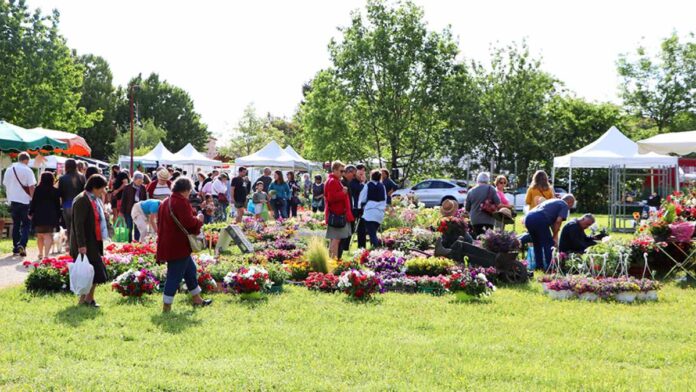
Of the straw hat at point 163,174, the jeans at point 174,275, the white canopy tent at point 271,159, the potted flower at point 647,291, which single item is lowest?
the potted flower at point 647,291

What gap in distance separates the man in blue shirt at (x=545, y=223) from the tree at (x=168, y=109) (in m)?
64.8

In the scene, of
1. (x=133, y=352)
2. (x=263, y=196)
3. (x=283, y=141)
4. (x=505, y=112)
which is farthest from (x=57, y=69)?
(x=283, y=141)

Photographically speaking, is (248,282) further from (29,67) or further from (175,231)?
(29,67)

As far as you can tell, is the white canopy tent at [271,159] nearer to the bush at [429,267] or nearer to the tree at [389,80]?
the tree at [389,80]

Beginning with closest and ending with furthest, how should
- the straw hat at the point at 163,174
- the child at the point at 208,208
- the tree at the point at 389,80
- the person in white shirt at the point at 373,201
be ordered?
the person in white shirt at the point at 373,201 < the straw hat at the point at 163,174 < the child at the point at 208,208 < the tree at the point at 389,80

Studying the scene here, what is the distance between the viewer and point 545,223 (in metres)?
11.3

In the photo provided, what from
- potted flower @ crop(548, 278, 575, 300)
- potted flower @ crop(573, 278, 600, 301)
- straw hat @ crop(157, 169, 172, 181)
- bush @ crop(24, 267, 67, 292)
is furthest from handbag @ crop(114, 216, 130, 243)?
potted flower @ crop(573, 278, 600, 301)

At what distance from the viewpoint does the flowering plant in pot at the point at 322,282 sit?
32.6ft

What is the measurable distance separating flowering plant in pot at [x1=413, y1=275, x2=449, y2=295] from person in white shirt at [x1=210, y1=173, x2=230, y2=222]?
1160cm

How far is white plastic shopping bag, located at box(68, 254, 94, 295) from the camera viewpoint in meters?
8.30

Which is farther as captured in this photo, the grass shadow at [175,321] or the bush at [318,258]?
the bush at [318,258]

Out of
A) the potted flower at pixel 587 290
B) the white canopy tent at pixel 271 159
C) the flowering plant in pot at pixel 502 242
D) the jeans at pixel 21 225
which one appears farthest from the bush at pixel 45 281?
the white canopy tent at pixel 271 159

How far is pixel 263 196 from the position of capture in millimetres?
19859

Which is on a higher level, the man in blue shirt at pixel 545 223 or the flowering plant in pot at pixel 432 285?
the man in blue shirt at pixel 545 223
